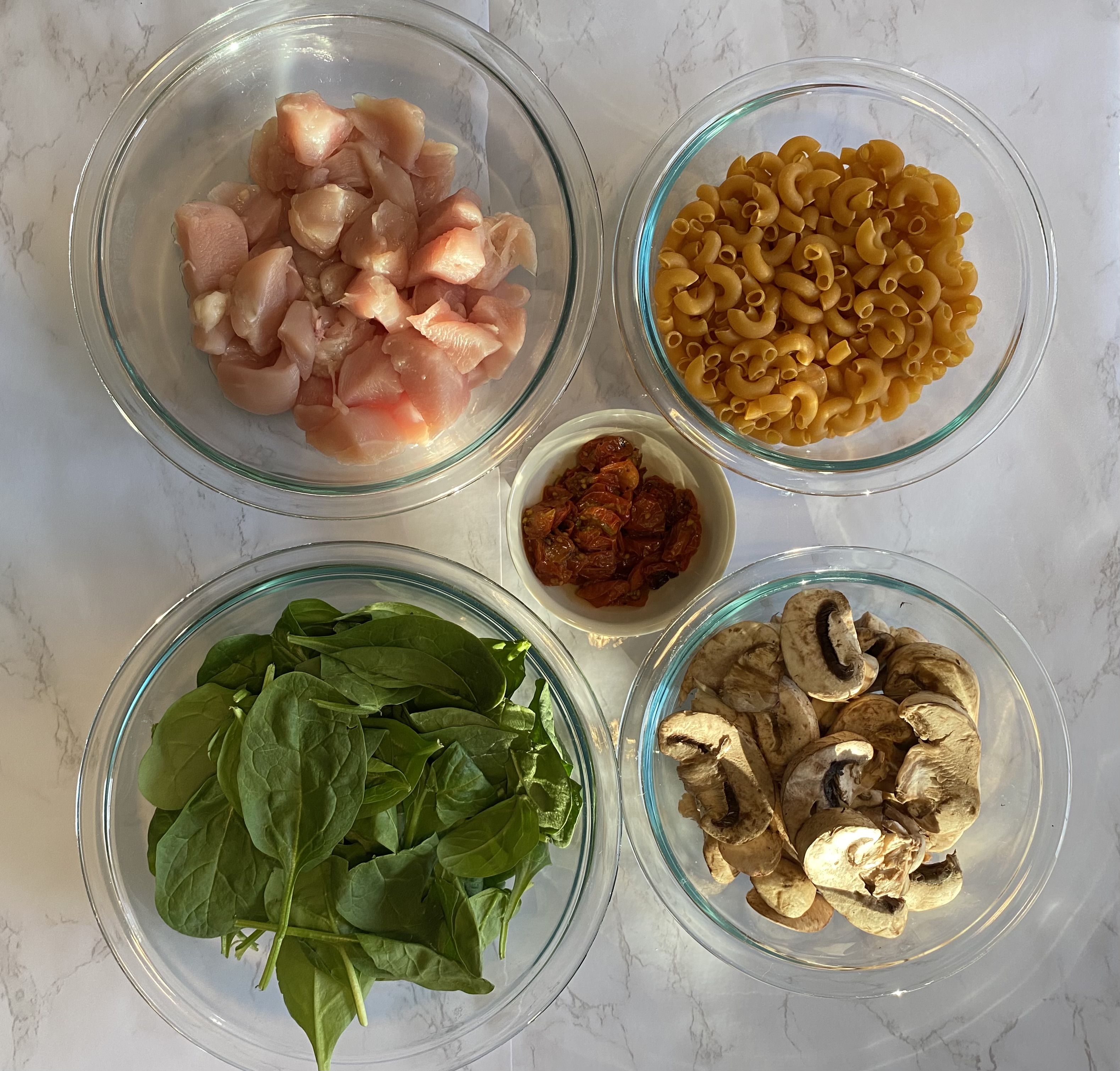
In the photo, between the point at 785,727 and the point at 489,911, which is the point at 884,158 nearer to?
the point at 785,727

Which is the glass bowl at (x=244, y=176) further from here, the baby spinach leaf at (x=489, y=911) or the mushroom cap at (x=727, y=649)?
the baby spinach leaf at (x=489, y=911)

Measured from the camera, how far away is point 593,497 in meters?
1.13

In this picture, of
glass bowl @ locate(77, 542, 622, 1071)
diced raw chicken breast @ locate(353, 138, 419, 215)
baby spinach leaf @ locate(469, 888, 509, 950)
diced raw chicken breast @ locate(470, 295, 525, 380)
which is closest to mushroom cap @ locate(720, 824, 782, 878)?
glass bowl @ locate(77, 542, 622, 1071)

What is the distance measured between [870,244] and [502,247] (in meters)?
0.45

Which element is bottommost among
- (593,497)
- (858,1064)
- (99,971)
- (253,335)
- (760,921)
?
(858,1064)

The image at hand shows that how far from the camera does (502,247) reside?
108 cm

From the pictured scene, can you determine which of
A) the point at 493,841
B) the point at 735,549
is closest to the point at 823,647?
the point at 735,549

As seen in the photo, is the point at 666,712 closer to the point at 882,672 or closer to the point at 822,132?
the point at 882,672

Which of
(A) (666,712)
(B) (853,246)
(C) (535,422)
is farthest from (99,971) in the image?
(B) (853,246)

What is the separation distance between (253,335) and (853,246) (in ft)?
2.42

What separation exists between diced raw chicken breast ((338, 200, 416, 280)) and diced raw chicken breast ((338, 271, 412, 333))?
0.5 inches

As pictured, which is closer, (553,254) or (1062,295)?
(553,254)

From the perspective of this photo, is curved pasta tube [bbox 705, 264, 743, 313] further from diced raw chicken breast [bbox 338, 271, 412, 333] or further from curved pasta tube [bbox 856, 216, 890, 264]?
diced raw chicken breast [bbox 338, 271, 412, 333]

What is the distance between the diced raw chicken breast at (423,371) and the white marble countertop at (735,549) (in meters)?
0.18
